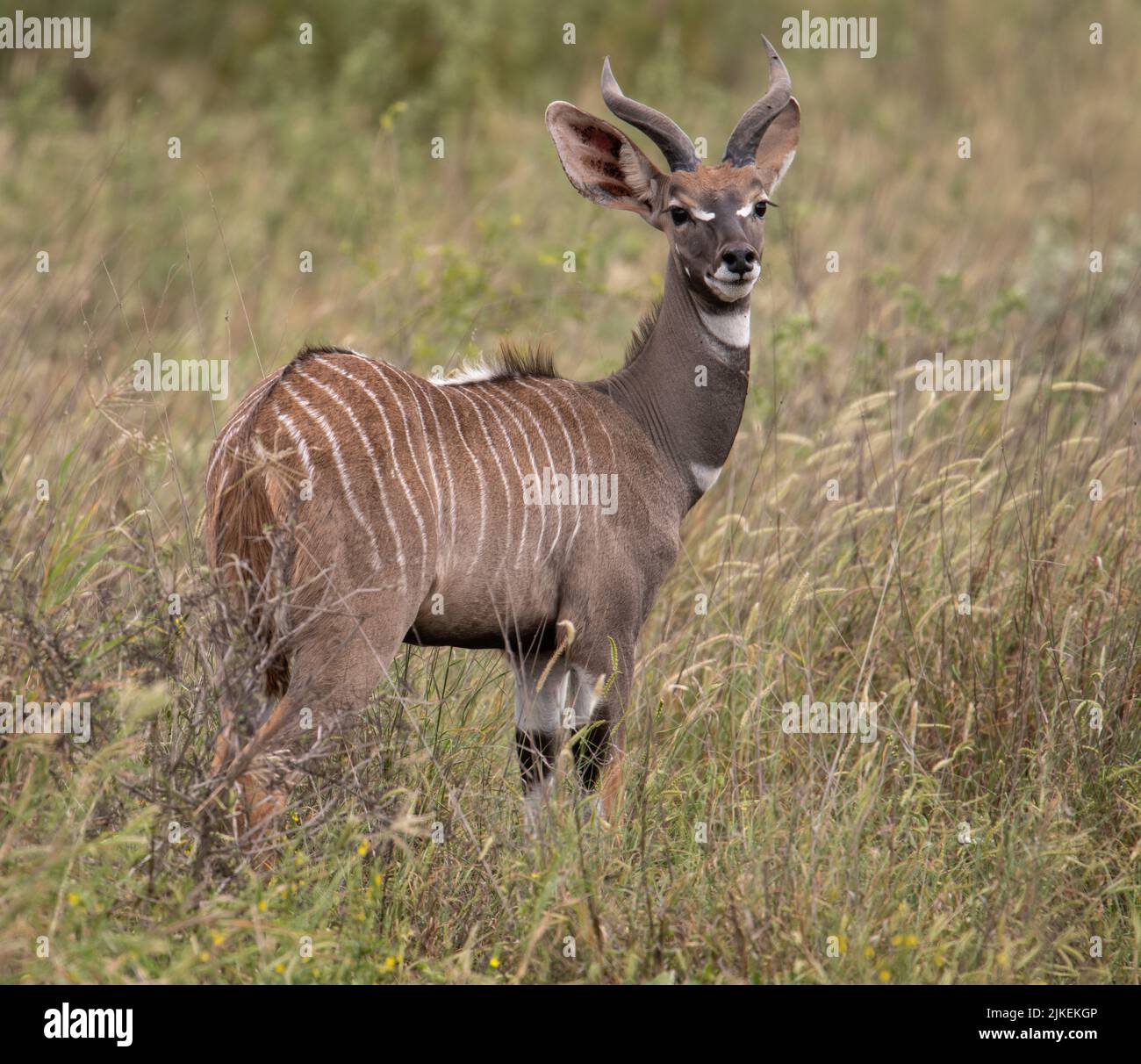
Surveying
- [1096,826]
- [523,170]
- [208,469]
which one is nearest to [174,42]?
[523,170]

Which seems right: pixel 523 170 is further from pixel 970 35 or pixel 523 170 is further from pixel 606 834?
pixel 970 35

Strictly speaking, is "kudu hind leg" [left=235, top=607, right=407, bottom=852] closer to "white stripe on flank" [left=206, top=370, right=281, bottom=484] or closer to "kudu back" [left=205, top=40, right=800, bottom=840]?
"kudu back" [left=205, top=40, right=800, bottom=840]

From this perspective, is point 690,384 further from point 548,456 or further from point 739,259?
point 548,456

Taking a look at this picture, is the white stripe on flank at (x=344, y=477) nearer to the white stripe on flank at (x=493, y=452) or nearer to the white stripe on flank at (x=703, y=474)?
the white stripe on flank at (x=493, y=452)

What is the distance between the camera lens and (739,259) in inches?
191

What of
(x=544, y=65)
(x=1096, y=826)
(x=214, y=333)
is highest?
(x=544, y=65)

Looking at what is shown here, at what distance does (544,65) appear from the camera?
13.6 meters

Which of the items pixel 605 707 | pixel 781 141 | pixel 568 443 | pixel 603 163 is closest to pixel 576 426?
pixel 568 443

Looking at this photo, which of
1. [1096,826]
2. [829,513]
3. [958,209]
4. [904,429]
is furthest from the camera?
[958,209]

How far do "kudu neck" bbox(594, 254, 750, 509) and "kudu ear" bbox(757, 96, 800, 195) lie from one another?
25.5 inches

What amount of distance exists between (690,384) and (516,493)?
38.9 inches

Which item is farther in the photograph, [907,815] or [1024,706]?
[1024,706]

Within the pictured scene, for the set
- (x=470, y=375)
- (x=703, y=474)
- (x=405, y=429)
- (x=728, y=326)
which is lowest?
(x=703, y=474)

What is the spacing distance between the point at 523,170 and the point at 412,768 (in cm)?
531
